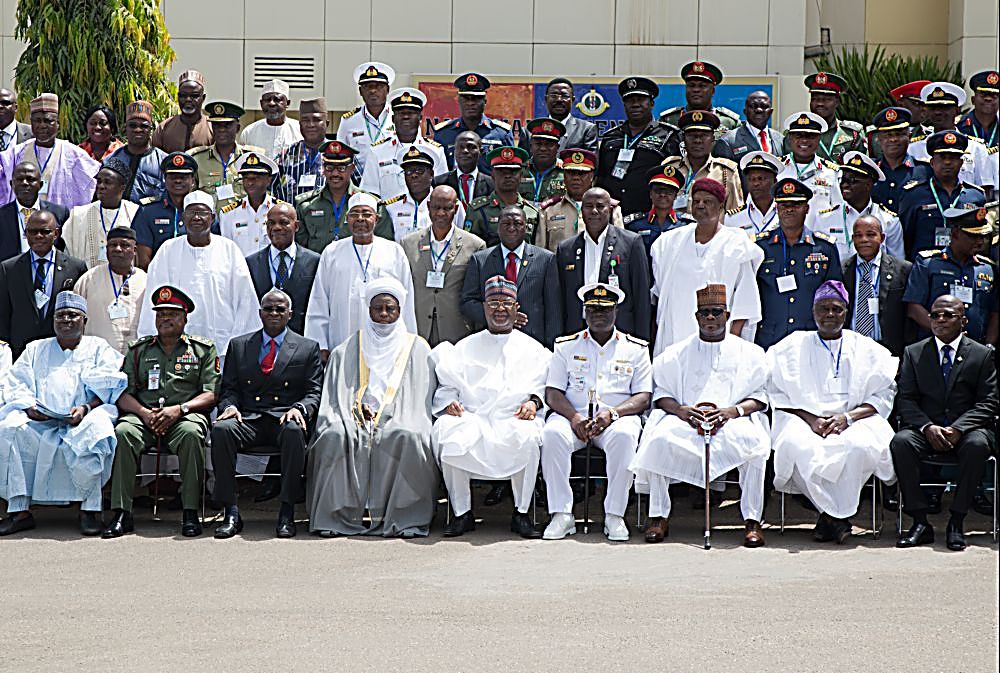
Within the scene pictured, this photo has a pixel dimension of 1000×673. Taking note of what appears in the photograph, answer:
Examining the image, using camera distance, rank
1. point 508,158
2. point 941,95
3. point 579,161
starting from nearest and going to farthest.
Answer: point 508,158 < point 579,161 < point 941,95

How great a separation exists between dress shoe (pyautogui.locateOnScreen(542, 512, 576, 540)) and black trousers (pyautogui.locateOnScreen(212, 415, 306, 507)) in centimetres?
169

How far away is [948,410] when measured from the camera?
9312mm

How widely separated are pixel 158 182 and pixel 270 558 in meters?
4.42

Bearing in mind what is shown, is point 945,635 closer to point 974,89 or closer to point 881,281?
point 881,281

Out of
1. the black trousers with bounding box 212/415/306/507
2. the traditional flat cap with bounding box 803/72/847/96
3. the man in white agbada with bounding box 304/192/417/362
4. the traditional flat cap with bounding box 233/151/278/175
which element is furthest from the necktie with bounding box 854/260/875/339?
the traditional flat cap with bounding box 233/151/278/175

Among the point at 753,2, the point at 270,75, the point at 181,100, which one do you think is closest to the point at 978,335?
the point at 181,100

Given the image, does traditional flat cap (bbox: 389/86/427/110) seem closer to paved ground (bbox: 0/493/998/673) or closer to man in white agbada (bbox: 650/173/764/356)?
man in white agbada (bbox: 650/173/764/356)

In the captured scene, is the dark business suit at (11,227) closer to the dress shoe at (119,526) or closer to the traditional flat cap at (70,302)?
the traditional flat cap at (70,302)

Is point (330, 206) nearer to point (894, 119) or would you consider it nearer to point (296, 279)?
point (296, 279)

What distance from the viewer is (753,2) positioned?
17.8 m

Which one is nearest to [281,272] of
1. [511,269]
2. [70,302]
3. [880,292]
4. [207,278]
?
[207,278]

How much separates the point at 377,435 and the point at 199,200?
248 cm

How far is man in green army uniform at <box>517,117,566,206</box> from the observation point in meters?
11.4

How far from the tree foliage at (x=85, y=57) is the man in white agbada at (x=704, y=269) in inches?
247
